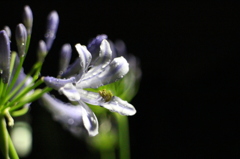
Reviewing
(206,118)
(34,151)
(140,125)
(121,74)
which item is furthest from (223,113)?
(121,74)

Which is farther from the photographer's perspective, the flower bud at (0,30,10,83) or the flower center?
the flower center

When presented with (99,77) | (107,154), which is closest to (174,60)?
(107,154)

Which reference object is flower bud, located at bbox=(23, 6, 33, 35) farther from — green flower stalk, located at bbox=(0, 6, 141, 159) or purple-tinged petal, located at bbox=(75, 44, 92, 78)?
purple-tinged petal, located at bbox=(75, 44, 92, 78)

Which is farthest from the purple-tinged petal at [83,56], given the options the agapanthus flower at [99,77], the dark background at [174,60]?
the dark background at [174,60]

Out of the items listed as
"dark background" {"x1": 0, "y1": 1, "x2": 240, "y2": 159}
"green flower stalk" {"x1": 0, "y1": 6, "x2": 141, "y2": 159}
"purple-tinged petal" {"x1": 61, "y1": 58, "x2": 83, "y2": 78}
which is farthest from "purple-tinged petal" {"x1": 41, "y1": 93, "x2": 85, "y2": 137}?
"dark background" {"x1": 0, "y1": 1, "x2": 240, "y2": 159}

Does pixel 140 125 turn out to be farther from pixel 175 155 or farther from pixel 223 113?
pixel 223 113
